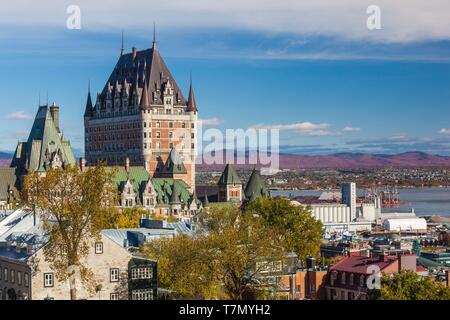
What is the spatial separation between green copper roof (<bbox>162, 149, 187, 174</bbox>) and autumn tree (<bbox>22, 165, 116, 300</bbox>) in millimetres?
63470

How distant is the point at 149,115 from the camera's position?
10306 cm

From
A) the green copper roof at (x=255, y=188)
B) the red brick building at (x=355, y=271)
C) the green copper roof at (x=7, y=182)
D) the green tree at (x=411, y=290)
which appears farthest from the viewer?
the green copper roof at (x=255, y=188)

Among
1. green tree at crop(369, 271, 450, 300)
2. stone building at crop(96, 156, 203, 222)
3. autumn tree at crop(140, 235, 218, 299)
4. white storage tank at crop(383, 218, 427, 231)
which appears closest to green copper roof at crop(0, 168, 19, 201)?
stone building at crop(96, 156, 203, 222)

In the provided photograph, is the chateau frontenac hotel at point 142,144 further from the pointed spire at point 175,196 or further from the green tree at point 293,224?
the green tree at point 293,224

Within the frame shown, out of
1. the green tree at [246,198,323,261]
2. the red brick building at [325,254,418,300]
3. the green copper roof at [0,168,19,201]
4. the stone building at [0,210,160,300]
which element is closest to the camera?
the stone building at [0,210,160,300]

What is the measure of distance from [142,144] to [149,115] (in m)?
3.46

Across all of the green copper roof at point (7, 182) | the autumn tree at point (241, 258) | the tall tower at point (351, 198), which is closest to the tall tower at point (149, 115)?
the green copper roof at point (7, 182)

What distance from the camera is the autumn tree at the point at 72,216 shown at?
31.7 m

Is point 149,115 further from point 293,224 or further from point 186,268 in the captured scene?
point 186,268

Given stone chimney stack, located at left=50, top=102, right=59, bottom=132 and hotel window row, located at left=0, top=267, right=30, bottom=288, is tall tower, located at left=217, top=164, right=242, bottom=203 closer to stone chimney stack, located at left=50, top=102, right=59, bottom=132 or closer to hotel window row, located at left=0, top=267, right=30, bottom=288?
stone chimney stack, located at left=50, top=102, right=59, bottom=132

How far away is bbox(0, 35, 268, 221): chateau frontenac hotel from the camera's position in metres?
86.9
